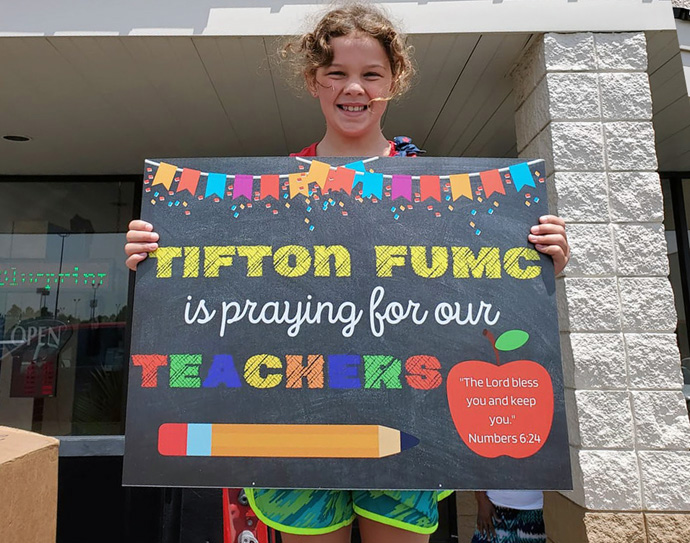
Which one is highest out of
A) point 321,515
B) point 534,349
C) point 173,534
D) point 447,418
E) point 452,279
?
point 452,279

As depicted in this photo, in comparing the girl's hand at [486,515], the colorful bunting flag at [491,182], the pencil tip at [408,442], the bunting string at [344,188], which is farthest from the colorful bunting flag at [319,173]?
the girl's hand at [486,515]

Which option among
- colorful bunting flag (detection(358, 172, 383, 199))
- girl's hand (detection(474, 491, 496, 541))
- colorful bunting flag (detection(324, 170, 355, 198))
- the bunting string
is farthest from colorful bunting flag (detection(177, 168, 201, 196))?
girl's hand (detection(474, 491, 496, 541))

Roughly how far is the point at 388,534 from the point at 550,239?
88 cm

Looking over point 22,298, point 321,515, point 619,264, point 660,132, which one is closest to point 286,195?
point 321,515

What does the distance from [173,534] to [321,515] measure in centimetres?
189

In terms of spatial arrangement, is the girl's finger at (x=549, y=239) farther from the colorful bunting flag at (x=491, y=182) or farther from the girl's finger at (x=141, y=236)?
the girl's finger at (x=141, y=236)

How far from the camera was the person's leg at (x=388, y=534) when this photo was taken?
1.18 m

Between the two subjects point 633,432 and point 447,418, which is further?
point 633,432

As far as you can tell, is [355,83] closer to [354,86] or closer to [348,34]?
[354,86]

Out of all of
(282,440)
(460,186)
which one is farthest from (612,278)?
(282,440)

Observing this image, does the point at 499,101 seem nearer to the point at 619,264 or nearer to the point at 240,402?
the point at 619,264

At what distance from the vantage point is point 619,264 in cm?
228

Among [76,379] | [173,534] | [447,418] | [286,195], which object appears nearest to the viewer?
[447,418]

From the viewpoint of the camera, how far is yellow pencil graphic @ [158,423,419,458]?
3.72 feet
